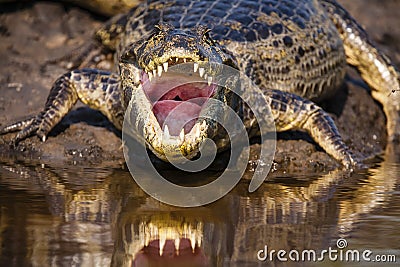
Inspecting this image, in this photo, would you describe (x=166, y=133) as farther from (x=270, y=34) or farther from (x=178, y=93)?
(x=270, y=34)

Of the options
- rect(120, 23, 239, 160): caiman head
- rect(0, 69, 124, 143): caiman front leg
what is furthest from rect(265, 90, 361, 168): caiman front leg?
rect(0, 69, 124, 143): caiman front leg

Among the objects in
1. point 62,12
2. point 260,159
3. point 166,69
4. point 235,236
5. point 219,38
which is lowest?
point 235,236

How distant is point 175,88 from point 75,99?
159 cm

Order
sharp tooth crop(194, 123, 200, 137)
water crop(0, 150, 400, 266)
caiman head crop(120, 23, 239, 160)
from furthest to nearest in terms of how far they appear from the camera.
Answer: sharp tooth crop(194, 123, 200, 137)
caiman head crop(120, 23, 239, 160)
water crop(0, 150, 400, 266)

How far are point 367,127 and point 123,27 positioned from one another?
2474mm

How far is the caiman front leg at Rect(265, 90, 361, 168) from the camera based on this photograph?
5.93 m

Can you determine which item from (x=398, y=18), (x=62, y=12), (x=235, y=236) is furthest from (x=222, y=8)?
(x=398, y=18)

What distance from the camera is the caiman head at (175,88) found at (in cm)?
456

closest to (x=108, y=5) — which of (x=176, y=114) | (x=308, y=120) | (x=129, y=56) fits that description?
(x=308, y=120)

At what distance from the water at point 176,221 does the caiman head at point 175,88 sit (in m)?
0.38

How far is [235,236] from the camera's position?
3672 mm

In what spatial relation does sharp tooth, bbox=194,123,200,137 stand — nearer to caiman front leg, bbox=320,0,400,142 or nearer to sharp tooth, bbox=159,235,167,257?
sharp tooth, bbox=159,235,167,257

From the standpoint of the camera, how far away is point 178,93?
4.80m

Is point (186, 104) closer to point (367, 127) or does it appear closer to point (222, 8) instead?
point (222, 8)
